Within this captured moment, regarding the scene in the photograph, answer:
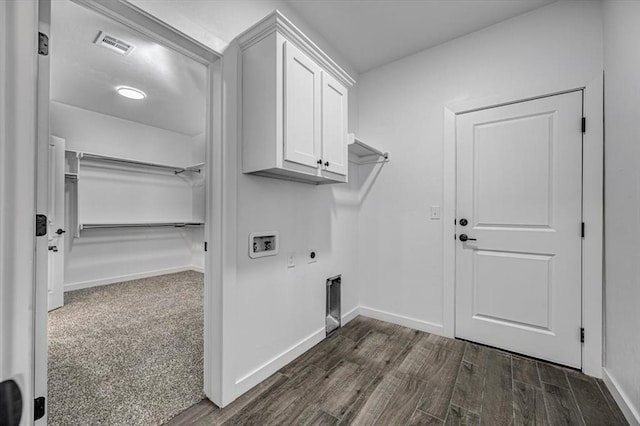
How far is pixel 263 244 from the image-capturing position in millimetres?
1858

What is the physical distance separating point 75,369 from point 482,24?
13.5 feet

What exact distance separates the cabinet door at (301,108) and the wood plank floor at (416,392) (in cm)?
144

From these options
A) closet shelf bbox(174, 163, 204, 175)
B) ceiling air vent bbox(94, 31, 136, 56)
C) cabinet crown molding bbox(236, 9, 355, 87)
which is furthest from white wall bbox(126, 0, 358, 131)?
closet shelf bbox(174, 163, 204, 175)

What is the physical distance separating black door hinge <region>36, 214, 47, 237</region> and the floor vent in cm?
193

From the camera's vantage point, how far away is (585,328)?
193 centimetres

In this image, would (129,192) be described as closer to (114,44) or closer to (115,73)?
(115,73)

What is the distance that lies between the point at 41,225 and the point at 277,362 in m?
1.55

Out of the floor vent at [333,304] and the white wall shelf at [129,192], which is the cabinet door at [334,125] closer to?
the floor vent at [333,304]

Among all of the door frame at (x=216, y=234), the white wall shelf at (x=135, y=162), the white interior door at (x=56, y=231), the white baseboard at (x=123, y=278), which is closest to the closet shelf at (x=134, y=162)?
the white wall shelf at (x=135, y=162)

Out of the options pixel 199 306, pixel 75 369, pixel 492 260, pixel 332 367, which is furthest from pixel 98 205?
pixel 492 260

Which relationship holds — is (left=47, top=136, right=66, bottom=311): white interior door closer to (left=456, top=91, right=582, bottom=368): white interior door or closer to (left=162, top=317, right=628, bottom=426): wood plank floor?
(left=162, top=317, right=628, bottom=426): wood plank floor

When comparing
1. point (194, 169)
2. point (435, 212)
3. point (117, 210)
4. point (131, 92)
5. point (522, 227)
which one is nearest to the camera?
point (522, 227)

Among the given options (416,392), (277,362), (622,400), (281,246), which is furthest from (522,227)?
(277,362)

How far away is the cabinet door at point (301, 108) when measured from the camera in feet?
5.20
